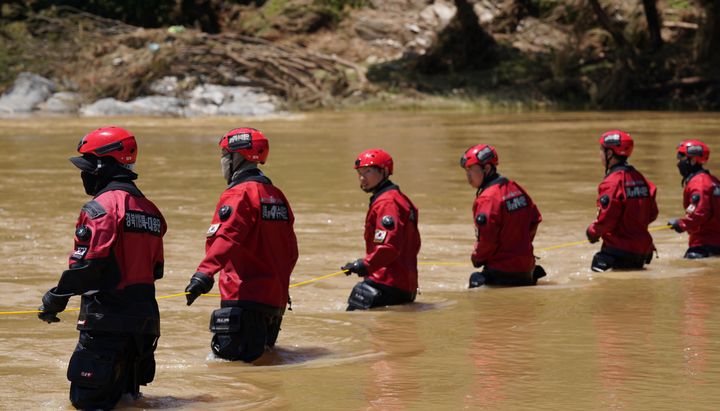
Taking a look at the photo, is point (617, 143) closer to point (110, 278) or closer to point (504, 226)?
point (504, 226)

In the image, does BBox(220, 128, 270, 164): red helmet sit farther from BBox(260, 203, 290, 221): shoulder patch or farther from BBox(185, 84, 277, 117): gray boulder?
BBox(185, 84, 277, 117): gray boulder

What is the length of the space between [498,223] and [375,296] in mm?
1520

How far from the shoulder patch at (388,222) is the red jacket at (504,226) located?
1464 millimetres

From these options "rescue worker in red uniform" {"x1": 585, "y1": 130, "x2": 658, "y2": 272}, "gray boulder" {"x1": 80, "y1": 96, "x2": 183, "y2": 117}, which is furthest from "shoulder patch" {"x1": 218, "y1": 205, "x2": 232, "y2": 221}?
"gray boulder" {"x1": 80, "y1": 96, "x2": 183, "y2": 117}

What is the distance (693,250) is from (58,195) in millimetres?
9315

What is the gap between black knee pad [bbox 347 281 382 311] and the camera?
10820mm

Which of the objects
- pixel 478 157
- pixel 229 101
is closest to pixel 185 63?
pixel 229 101

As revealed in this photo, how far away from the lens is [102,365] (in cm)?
696

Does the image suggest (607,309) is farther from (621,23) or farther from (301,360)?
(621,23)

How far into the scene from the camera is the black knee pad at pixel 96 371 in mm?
6941

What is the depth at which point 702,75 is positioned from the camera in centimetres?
3788

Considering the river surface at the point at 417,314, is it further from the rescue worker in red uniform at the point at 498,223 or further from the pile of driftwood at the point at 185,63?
the pile of driftwood at the point at 185,63

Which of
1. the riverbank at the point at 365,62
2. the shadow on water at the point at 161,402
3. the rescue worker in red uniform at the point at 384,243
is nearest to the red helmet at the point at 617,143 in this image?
the rescue worker in red uniform at the point at 384,243

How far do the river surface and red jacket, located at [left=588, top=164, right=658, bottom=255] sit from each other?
1.14ft
